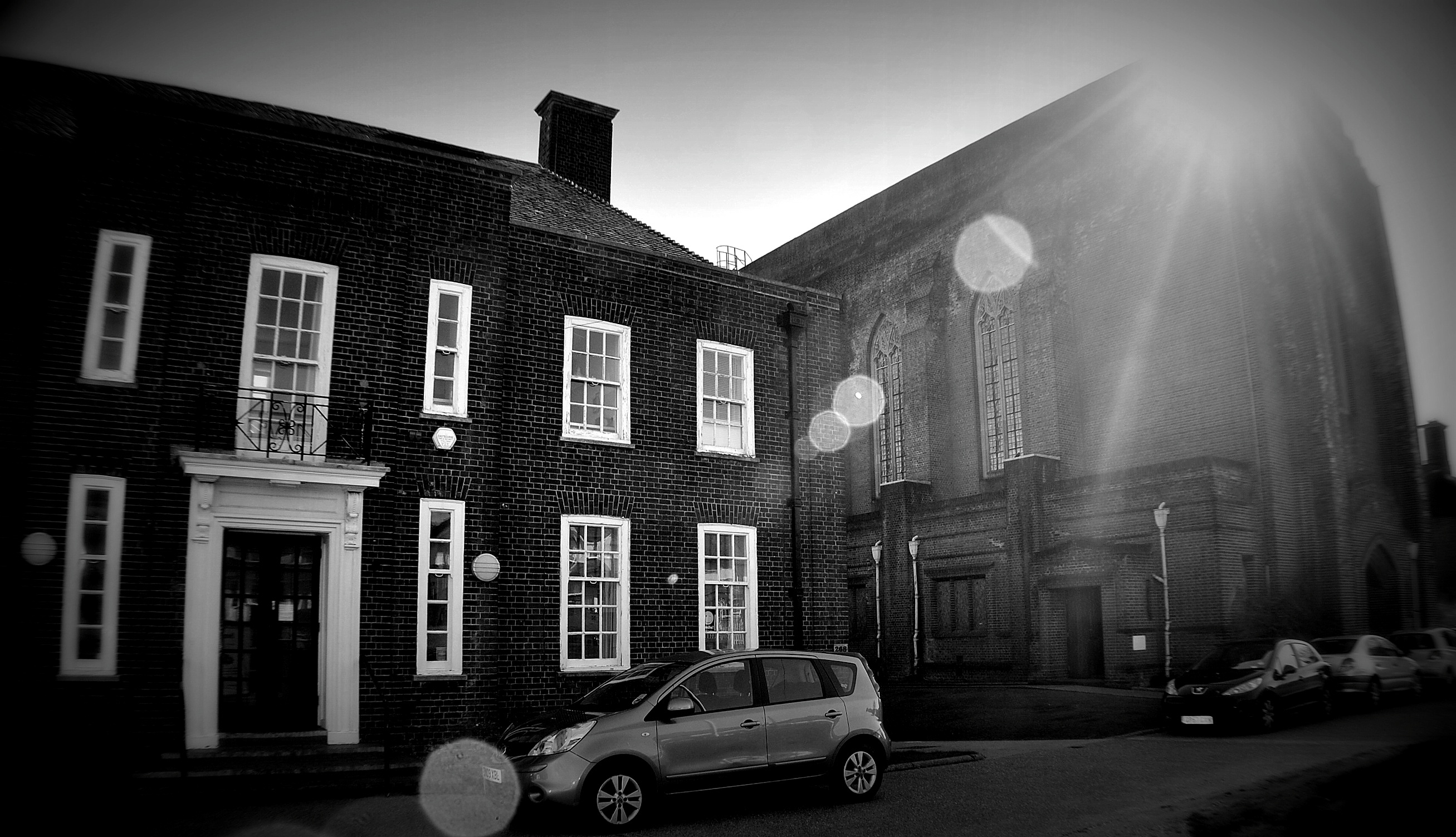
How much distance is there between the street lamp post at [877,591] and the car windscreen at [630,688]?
23.6 metres

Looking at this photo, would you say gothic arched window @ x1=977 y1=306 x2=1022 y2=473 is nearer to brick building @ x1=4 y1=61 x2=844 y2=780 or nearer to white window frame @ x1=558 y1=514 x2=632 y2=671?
brick building @ x1=4 y1=61 x2=844 y2=780

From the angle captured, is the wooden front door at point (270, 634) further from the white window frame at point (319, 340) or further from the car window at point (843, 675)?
the car window at point (843, 675)

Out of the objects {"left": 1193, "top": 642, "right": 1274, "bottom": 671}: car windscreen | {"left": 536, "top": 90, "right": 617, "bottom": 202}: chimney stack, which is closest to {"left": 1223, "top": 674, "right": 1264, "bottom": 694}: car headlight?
{"left": 1193, "top": 642, "right": 1274, "bottom": 671}: car windscreen

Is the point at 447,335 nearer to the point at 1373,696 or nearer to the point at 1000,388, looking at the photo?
the point at 1373,696

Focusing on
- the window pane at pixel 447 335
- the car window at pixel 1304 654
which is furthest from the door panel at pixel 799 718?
the car window at pixel 1304 654

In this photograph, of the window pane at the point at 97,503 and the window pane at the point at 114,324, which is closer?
the window pane at the point at 97,503

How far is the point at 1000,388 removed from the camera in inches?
1329

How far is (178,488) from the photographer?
12.7 metres

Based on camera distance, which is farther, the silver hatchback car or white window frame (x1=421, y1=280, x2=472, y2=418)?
white window frame (x1=421, y1=280, x2=472, y2=418)

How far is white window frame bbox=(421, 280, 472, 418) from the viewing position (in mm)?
14641

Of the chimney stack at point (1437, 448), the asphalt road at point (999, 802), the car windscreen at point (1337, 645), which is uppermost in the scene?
the chimney stack at point (1437, 448)

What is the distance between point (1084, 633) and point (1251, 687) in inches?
457

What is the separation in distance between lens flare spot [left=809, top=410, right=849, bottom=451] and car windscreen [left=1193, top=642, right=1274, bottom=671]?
713 cm

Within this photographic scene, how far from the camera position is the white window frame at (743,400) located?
1720cm
